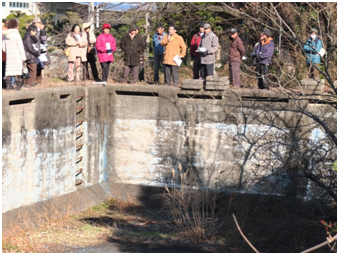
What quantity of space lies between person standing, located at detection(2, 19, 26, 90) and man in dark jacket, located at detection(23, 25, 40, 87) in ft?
2.32

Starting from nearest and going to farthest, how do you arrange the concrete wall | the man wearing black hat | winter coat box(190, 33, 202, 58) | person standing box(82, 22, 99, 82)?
the concrete wall < the man wearing black hat < winter coat box(190, 33, 202, 58) < person standing box(82, 22, 99, 82)

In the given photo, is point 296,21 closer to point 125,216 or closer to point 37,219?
point 125,216

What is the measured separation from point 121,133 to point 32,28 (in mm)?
3570

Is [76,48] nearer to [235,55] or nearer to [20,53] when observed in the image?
[20,53]

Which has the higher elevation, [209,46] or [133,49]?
[209,46]

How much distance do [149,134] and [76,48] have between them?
113 inches

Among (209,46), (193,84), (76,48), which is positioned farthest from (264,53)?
(76,48)

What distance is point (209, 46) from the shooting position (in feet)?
49.5

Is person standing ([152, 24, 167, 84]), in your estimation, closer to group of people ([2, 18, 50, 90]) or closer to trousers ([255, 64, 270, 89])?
trousers ([255, 64, 270, 89])

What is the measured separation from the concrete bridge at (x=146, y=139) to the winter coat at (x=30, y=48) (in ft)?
2.80

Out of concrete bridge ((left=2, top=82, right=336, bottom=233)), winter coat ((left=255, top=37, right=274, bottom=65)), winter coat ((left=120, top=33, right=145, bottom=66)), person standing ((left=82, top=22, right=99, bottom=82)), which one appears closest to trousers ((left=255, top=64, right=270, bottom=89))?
winter coat ((left=255, top=37, right=274, bottom=65))

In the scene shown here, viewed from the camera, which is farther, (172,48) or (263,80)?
(172,48)

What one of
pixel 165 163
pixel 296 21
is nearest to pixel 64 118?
pixel 165 163

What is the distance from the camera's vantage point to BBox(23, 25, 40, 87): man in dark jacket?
13938 millimetres
